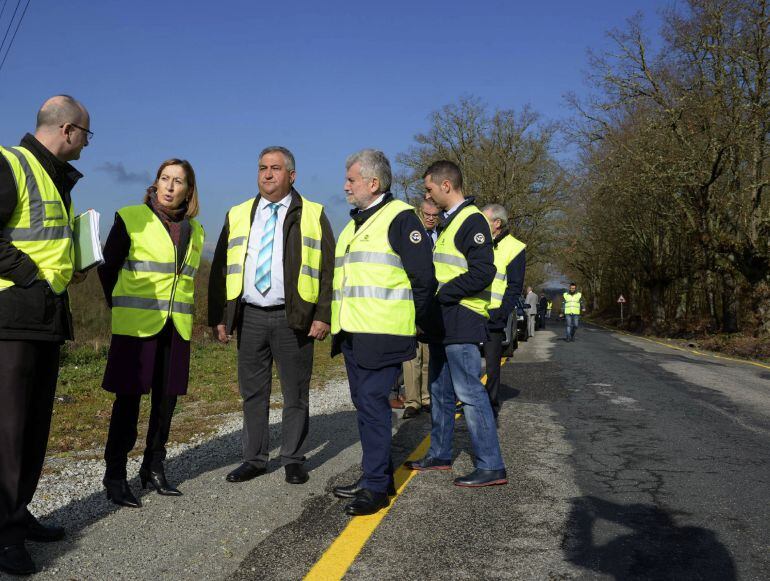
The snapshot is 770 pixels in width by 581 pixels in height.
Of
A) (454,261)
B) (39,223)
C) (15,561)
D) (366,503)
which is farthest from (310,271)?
(15,561)

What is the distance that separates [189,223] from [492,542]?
2.71m

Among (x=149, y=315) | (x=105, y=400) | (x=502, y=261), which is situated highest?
(x=502, y=261)

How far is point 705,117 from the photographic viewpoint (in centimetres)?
2162

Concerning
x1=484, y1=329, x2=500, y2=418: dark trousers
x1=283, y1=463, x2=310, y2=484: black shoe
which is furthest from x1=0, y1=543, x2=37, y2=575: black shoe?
x1=484, y1=329, x2=500, y2=418: dark trousers

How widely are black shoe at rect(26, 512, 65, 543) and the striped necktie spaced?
191 cm

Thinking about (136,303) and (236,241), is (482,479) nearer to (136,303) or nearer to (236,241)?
(236,241)

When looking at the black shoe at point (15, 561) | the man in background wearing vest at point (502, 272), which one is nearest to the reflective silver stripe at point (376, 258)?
the black shoe at point (15, 561)

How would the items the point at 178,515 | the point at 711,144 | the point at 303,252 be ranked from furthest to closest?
the point at 711,144, the point at 303,252, the point at 178,515

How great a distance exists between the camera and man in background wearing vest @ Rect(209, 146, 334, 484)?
187 inches

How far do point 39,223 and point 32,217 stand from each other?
0.04m

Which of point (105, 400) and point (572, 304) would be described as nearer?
point (105, 400)

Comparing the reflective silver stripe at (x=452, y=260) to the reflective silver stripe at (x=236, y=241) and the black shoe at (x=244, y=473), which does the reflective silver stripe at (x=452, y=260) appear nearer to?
the reflective silver stripe at (x=236, y=241)

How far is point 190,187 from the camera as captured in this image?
455 cm

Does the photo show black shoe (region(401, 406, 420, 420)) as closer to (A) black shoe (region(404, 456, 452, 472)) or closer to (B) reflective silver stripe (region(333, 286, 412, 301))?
(A) black shoe (region(404, 456, 452, 472))
